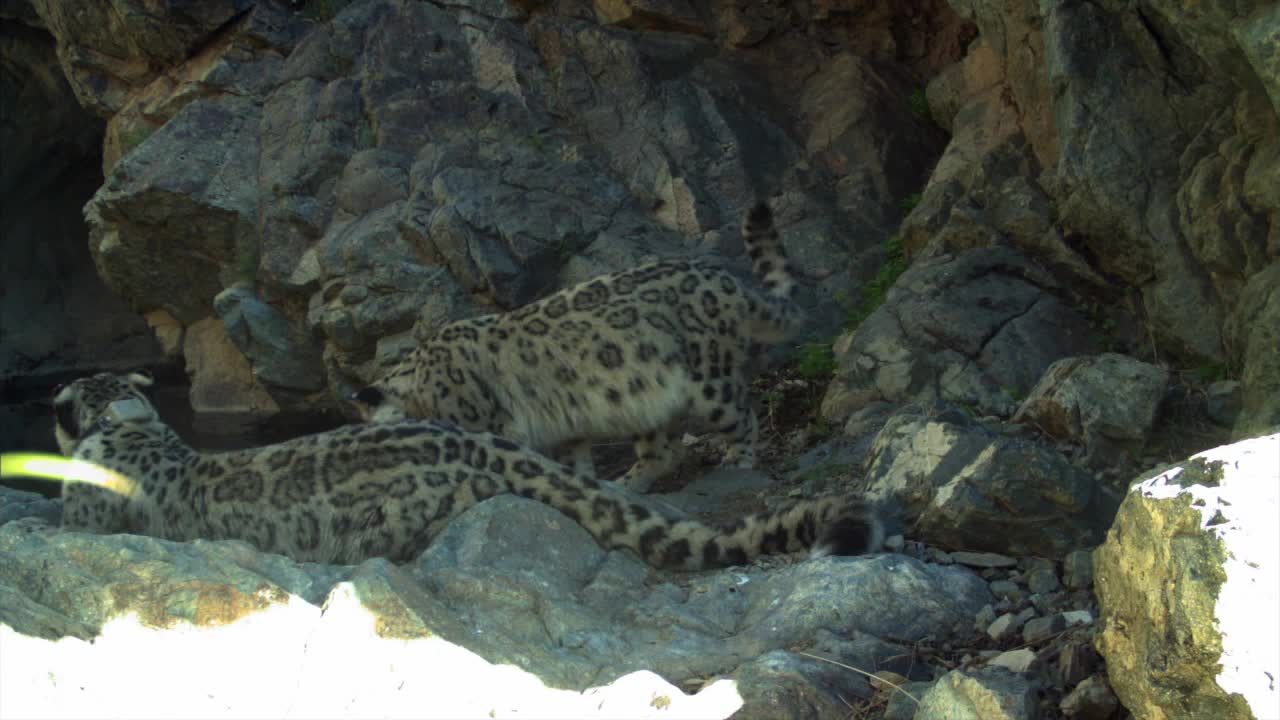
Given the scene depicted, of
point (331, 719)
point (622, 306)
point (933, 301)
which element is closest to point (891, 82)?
point (933, 301)

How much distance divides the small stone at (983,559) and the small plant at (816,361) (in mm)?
3838

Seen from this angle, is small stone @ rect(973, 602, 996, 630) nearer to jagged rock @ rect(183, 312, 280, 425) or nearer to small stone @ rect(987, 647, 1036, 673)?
small stone @ rect(987, 647, 1036, 673)

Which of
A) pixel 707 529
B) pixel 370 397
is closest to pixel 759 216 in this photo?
pixel 370 397

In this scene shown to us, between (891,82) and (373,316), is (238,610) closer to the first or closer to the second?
(373,316)

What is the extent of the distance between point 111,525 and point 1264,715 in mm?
5199

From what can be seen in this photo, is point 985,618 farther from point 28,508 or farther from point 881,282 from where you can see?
point 881,282

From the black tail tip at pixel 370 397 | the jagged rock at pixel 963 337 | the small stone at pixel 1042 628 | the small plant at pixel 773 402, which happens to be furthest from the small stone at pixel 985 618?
the small plant at pixel 773 402

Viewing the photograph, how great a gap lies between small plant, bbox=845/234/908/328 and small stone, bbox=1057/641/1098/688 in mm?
5647

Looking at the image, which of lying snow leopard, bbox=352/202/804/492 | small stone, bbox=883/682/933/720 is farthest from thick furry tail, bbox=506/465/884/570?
lying snow leopard, bbox=352/202/804/492

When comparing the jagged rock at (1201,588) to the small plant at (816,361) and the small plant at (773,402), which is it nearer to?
the small plant at (773,402)

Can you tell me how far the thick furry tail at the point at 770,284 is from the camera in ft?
26.1

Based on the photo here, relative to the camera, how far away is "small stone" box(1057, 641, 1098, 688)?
3.68 metres

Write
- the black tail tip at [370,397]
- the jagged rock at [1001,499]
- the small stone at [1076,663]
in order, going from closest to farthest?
the small stone at [1076,663], the jagged rock at [1001,499], the black tail tip at [370,397]

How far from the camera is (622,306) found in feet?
25.1
